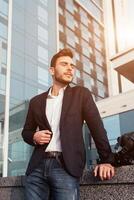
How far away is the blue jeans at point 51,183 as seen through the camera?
7.17 ft

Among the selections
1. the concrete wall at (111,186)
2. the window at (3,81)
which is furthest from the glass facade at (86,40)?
the concrete wall at (111,186)

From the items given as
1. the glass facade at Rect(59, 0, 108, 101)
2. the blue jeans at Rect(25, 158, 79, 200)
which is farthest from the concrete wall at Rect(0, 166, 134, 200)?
the glass facade at Rect(59, 0, 108, 101)

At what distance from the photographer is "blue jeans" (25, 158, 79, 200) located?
2186 millimetres

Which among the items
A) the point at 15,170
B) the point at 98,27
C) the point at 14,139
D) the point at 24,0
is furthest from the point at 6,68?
the point at 98,27

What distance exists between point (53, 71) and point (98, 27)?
59.0 metres

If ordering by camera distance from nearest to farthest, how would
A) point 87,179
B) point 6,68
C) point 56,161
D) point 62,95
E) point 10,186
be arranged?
1. point 56,161
2. point 62,95
3. point 87,179
4. point 10,186
5. point 6,68

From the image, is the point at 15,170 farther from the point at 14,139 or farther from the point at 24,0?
the point at 24,0

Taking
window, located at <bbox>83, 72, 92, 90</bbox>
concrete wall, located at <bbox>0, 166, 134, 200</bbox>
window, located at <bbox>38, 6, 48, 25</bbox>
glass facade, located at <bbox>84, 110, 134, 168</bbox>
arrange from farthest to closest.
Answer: window, located at <bbox>83, 72, 92, 90</bbox> < window, located at <bbox>38, 6, 48, 25</bbox> < glass facade, located at <bbox>84, 110, 134, 168</bbox> < concrete wall, located at <bbox>0, 166, 134, 200</bbox>

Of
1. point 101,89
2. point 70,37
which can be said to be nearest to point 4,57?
point 70,37

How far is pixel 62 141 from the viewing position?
229 centimetres

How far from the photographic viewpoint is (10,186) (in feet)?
11.3

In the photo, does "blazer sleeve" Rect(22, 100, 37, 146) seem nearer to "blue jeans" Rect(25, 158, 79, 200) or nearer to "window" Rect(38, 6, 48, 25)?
"blue jeans" Rect(25, 158, 79, 200)

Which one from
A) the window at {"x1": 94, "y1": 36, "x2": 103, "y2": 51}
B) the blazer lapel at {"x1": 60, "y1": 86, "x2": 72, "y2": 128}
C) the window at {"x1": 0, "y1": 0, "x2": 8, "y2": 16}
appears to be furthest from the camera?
the window at {"x1": 94, "y1": 36, "x2": 103, "y2": 51}

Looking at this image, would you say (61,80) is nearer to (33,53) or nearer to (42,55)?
(33,53)
